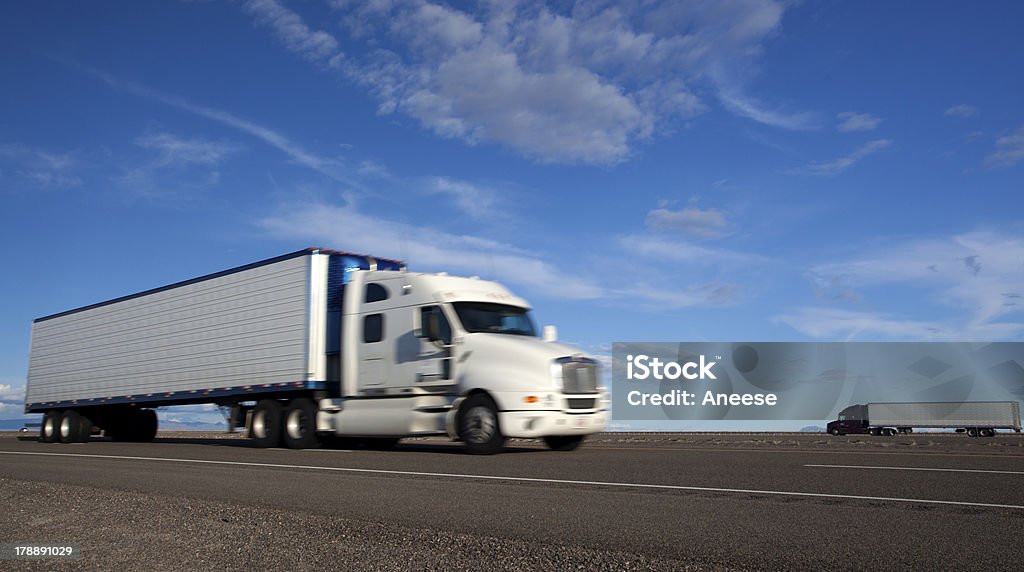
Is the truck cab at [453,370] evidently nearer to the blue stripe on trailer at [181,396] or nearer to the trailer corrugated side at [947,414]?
the blue stripe on trailer at [181,396]

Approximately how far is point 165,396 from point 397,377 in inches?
364

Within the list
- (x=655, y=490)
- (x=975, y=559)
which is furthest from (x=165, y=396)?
(x=975, y=559)

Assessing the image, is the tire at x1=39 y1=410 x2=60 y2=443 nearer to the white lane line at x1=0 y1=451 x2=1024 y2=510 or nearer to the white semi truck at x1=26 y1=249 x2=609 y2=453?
the white semi truck at x1=26 y1=249 x2=609 y2=453

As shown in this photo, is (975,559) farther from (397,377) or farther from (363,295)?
(363,295)

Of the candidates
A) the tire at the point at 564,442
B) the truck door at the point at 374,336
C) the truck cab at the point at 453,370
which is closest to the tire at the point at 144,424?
the truck cab at the point at 453,370

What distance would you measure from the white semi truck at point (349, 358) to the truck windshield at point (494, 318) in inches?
1.1

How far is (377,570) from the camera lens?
15.9 feet

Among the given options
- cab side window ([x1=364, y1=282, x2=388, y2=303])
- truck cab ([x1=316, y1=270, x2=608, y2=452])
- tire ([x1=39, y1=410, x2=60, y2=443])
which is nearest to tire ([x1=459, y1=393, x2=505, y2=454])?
truck cab ([x1=316, y1=270, x2=608, y2=452])

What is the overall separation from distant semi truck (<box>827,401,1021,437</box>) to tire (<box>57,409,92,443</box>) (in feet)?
176

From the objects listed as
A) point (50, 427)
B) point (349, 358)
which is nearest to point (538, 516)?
point (349, 358)

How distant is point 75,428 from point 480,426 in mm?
18216

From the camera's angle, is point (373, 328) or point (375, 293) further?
point (375, 293)

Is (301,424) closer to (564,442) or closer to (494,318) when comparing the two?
(494,318)

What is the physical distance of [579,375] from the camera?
15.5 metres
